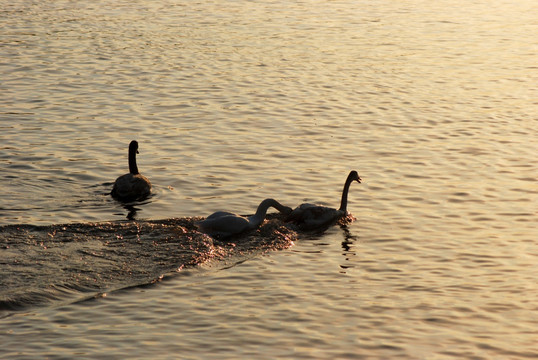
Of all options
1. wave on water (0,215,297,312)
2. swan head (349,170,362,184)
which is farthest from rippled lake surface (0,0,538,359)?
swan head (349,170,362,184)

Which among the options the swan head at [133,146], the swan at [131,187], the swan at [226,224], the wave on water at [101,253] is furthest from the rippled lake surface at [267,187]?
the swan head at [133,146]

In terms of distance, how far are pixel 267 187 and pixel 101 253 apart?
5.14 meters

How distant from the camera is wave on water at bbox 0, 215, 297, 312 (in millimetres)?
14891

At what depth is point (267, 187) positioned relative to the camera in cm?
2058

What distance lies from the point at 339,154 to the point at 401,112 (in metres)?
4.60

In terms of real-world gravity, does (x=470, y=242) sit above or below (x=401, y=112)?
below

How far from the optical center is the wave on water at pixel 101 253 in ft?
48.9

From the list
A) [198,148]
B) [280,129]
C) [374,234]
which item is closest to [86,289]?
[374,234]

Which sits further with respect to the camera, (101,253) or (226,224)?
(226,224)

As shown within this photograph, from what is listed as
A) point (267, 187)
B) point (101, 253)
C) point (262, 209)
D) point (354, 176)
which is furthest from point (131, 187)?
point (354, 176)

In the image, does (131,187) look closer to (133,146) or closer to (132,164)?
(132,164)

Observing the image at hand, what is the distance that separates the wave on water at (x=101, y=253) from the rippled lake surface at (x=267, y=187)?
0.05 metres

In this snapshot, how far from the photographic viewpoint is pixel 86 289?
590 inches

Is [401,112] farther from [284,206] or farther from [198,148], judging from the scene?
[284,206]
